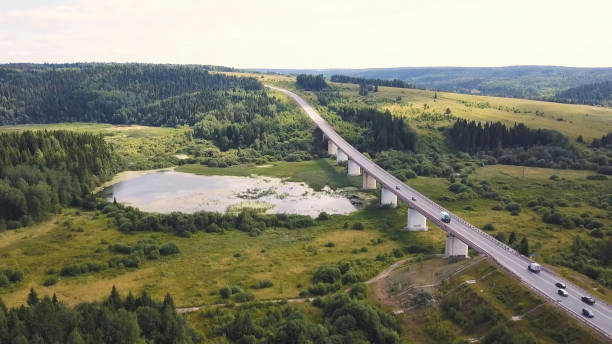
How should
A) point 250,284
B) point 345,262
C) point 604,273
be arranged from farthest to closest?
point 345,262 < point 250,284 < point 604,273

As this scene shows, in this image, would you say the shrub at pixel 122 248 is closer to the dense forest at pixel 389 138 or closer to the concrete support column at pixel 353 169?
the concrete support column at pixel 353 169

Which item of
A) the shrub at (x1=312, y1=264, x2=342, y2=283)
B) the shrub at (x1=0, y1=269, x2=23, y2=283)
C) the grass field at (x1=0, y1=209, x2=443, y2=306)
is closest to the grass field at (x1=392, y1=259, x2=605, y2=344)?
the shrub at (x1=312, y1=264, x2=342, y2=283)

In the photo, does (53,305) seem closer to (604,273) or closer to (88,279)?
(88,279)

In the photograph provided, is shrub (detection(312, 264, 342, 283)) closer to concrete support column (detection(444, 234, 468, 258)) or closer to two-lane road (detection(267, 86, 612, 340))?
concrete support column (detection(444, 234, 468, 258))

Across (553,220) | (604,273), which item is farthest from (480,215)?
(604,273)

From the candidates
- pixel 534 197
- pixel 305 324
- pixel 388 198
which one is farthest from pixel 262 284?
pixel 534 197
